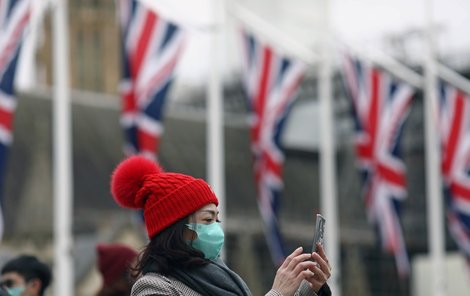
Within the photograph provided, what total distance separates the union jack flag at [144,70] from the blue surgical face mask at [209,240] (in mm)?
12207

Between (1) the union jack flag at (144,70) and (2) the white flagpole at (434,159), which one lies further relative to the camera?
(2) the white flagpole at (434,159)

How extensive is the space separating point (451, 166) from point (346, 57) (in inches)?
90.0

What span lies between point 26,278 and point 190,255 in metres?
2.87

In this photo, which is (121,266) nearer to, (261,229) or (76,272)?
(76,272)

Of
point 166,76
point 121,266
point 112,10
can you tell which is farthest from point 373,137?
point 112,10

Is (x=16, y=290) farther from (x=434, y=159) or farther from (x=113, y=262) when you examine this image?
(x=434, y=159)

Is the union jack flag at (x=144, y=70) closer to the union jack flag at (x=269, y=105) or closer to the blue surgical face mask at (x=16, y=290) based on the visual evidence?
the union jack flag at (x=269, y=105)

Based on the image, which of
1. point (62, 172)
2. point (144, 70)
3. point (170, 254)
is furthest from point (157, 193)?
point (62, 172)

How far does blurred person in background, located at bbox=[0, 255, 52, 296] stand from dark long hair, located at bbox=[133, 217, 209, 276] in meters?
2.66

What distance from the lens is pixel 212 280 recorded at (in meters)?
4.45

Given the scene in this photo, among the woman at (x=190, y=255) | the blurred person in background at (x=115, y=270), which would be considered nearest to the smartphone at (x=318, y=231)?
the woman at (x=190, y=255)

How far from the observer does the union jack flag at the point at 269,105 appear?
61.6 ft

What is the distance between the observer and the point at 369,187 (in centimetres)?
2092

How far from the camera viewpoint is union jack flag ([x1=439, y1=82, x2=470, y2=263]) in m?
20.6
